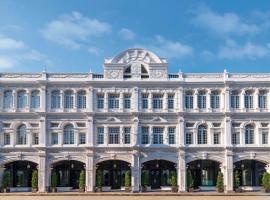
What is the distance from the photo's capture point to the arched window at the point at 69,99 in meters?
47.6

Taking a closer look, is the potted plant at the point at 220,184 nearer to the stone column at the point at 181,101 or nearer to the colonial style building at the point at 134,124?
the colonial style building at the point at 134,124

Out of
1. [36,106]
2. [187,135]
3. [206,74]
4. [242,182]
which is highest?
[206,74]

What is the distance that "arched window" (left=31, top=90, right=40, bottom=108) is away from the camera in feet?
156

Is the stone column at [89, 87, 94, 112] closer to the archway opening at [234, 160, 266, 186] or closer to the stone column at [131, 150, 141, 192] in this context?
the stone column at [131, 150, 141, 192]

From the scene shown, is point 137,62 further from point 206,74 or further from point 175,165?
point 175,165

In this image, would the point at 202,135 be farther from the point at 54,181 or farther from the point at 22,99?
the point at 22,99

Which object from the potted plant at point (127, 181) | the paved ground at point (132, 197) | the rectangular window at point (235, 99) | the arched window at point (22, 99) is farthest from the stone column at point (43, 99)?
the rectangular window at point (235, 99)

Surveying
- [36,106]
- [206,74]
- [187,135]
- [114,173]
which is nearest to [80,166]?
[114,173]

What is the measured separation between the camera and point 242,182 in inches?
1891

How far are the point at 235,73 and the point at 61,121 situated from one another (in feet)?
60.6

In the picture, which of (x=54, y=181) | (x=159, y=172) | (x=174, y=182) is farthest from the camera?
(x=159, y=172)

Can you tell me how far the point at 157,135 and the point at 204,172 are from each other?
641cm

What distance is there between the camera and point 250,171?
4828 centimetres

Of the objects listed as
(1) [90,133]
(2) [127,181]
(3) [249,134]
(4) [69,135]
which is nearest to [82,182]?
(2) [127,181]
